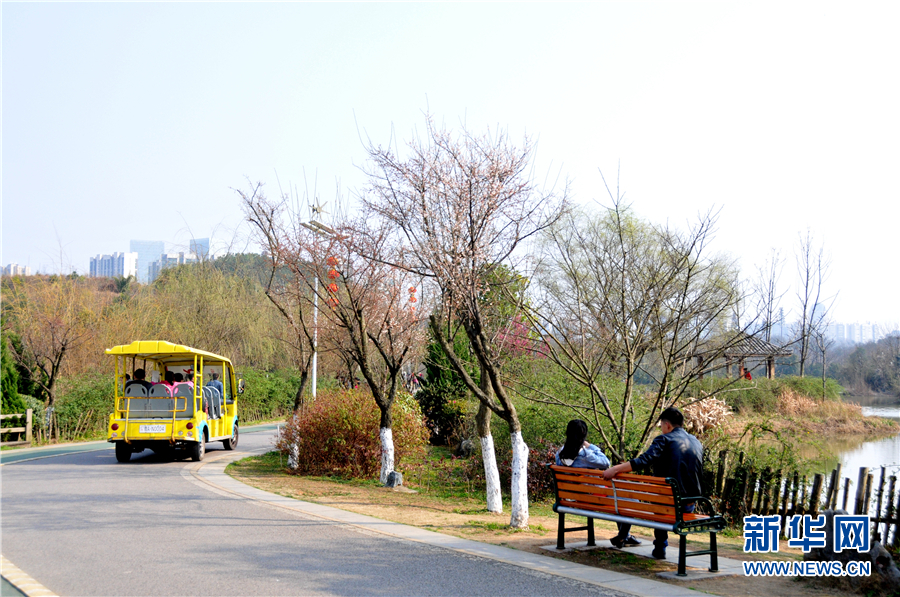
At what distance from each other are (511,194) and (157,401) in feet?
36.6

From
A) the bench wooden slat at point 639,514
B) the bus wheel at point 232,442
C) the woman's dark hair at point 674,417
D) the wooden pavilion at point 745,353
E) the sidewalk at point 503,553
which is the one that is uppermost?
the wooden pavilion at point 745,353

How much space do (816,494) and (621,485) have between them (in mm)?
4573

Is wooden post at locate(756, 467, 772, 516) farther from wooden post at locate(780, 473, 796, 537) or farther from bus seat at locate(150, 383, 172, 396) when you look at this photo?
bus seat at locate(150, 383, 172, 396)

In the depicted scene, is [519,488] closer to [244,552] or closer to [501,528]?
[501,528]

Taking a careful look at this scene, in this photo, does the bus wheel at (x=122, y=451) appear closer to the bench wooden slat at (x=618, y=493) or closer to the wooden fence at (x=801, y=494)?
the bench wooden slat at (x=618, y=493)

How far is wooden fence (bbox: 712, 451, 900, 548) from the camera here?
8.98m

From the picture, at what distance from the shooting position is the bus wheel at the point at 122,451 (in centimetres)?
1720

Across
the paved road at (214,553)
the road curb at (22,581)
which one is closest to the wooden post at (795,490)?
the paved road at (214,553)

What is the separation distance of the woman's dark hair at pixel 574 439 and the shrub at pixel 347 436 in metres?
7.22

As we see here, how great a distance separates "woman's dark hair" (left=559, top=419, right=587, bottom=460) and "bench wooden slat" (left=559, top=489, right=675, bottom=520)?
1.68ft

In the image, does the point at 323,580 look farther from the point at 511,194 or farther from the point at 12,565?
the point at 511,194

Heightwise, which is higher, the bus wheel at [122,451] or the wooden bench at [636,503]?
the wooden bench at [636,503]

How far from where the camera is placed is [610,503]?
7648 mm

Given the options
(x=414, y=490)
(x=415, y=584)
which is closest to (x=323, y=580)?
(x=415, y=584)
